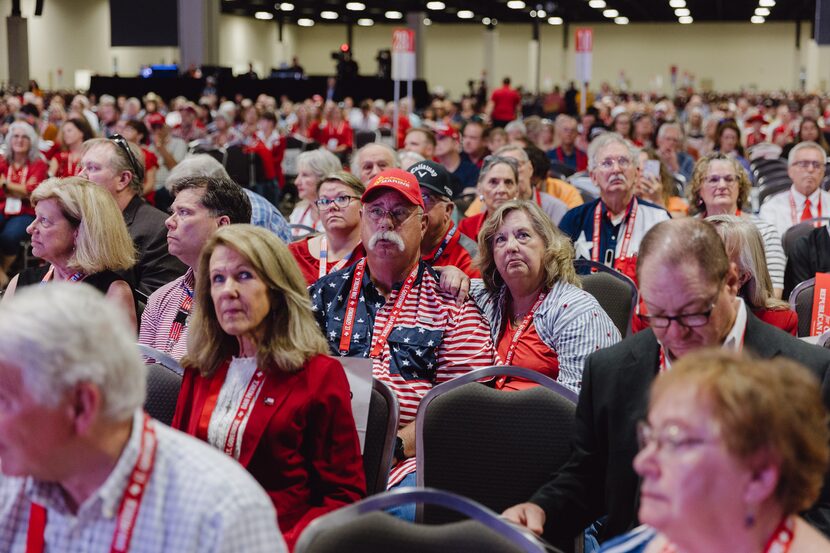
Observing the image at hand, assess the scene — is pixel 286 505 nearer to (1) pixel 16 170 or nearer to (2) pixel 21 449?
(2) pixel 21 449

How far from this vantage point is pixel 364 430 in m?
2.96

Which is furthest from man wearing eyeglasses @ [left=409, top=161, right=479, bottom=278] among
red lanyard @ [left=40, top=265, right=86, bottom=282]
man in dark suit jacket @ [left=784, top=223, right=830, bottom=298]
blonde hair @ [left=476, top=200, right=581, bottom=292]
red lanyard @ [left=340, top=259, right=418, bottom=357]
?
man in dark suit jacket @ [left=784, top=223, right=830, bottom=298]

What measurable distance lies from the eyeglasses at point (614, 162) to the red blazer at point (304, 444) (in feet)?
11.2

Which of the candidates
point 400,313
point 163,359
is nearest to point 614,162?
point 400,313

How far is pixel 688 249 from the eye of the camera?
7.63 feet

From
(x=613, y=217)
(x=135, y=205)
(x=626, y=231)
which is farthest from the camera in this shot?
(x=613, y=217)

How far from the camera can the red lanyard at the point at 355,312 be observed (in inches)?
142

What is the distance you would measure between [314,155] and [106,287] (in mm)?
3100

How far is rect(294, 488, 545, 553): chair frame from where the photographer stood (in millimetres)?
1992

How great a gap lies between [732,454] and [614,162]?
14.5 ft

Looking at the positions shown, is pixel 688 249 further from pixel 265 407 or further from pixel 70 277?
pixel 70 277

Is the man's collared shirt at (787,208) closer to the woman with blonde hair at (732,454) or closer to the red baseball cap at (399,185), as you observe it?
the red baseball cap at (399,185)

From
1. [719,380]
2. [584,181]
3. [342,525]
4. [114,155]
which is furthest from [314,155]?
[719,380]

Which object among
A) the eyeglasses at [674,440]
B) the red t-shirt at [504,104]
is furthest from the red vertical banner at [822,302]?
the red t-shirt at [504,104]
